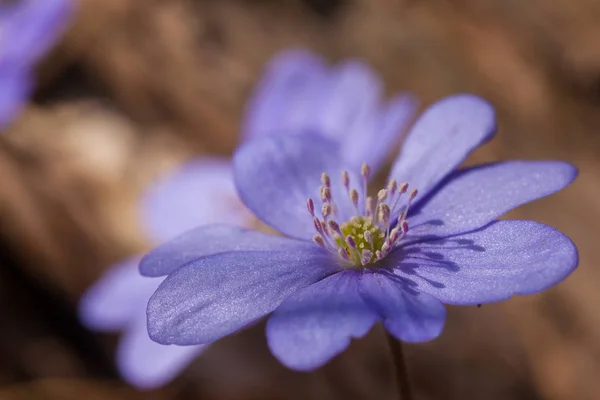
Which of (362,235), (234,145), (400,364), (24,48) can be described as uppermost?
(24,48)

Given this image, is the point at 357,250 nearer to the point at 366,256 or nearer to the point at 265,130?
the point at 366,256

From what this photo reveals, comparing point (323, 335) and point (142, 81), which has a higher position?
point (323, 335)

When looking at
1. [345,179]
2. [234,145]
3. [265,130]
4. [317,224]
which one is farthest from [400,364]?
[234,145]

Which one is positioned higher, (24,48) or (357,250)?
(24,48)

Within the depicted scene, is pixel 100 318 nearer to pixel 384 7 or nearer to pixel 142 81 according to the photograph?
pixel 142 81

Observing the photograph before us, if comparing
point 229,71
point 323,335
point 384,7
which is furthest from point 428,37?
point 323,335

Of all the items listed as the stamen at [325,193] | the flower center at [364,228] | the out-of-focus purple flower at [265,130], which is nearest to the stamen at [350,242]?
the flower center at [364,228]

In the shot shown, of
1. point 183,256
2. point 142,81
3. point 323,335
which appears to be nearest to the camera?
point 323,335
